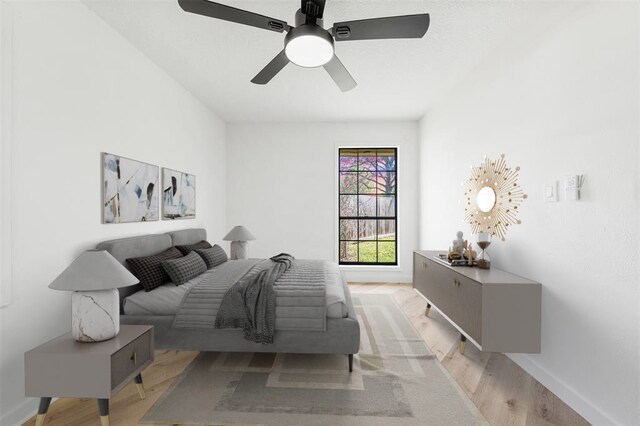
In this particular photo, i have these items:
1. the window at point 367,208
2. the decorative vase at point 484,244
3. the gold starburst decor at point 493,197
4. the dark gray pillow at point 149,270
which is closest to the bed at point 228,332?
the dark gray pillow at point 149,270

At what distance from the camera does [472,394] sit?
7.08ft

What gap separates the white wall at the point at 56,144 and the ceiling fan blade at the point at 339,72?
1.85 m

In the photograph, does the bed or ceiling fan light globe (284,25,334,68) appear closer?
ceiling fan light globe (284,25,334,68)

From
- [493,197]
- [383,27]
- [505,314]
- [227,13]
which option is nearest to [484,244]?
[493,197]

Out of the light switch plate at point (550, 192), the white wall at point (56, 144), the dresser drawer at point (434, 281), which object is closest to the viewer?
the white wall at point (56, 144)

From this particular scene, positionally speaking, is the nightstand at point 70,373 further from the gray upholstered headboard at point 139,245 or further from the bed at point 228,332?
the gray upholstered headboard at point 139,245

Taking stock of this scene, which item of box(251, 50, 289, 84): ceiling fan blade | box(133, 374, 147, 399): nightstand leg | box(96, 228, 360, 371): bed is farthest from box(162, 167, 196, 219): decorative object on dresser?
box(133, 374, 147, 399): nightstand leg

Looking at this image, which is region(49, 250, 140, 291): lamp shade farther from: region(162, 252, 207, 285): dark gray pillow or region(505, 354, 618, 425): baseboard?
region(505, 354, 618, 425): baseboard

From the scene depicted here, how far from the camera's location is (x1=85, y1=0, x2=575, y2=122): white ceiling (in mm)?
2332

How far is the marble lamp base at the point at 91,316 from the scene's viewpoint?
180 centimetres

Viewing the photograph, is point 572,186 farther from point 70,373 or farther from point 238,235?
point 238,235

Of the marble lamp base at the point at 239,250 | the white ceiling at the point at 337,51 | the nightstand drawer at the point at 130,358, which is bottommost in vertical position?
the nightstand drawer at the point at 130,358

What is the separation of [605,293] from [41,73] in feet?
12.3

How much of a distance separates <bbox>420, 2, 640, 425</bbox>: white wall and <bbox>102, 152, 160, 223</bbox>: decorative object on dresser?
3.42 meters
